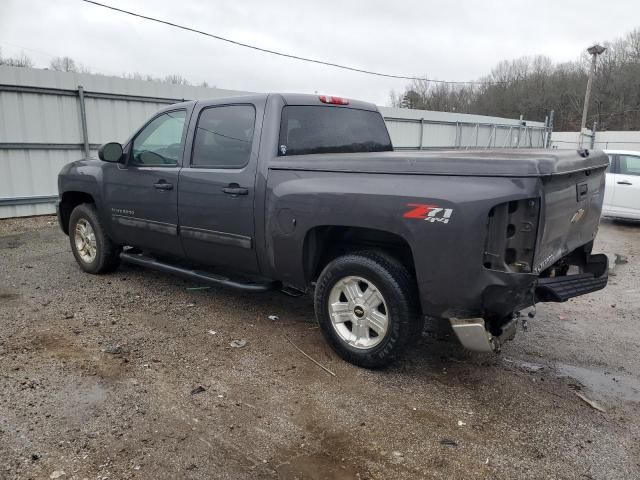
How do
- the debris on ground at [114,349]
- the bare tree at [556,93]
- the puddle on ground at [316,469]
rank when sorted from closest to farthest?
the puddle on ground at [316,469] → the debris on ground at [114,349] → the bare tree at [556,93]

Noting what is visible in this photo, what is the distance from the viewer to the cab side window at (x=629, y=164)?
945 cm

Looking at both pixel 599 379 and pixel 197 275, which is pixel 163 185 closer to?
pixel 197 275

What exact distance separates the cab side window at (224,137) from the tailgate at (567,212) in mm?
2280

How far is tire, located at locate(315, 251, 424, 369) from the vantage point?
10.7ft

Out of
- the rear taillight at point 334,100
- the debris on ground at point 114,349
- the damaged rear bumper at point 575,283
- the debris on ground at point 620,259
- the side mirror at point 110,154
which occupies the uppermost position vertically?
the rear taillight at point 334,100

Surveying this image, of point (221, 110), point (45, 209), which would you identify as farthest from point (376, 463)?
point (45, 209)

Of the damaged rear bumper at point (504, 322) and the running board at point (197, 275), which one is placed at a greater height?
the damaged rear bumper at point (504, 322)

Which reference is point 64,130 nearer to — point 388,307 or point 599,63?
point 388,307

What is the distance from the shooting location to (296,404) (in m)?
3.12


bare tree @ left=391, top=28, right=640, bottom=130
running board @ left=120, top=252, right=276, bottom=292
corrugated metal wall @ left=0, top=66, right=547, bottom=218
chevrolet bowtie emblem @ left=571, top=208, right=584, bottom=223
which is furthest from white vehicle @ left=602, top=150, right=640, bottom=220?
bare tree @ left=391, top=28, right=640, bottom=130

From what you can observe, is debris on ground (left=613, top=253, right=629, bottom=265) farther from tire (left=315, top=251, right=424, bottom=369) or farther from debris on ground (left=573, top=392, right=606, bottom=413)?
tire (left=315, top=251, right=424, bottom=369)

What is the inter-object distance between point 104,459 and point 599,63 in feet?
192

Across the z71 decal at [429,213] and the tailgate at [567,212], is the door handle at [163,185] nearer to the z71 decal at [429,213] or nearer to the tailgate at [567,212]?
the z71 decal at [429,213]

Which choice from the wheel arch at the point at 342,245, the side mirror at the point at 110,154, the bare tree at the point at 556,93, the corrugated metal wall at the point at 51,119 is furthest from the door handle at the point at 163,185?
the bare tree at the point at 556,93
